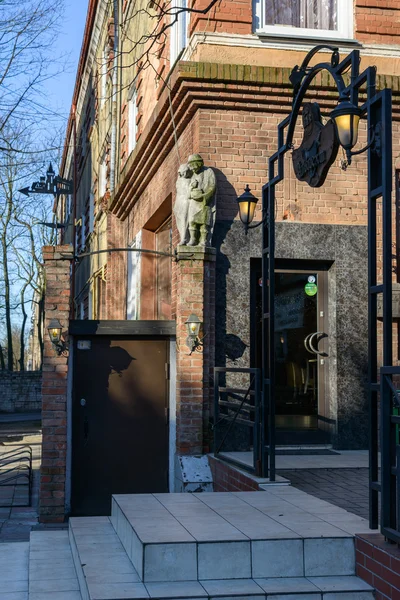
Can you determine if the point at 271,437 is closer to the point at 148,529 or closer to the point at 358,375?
the point at 148,529

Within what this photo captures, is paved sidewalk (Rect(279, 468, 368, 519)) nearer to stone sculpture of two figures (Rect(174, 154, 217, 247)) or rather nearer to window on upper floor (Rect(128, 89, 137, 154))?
stone sculpture of two figures (Rect(174, 154, 217, 247))

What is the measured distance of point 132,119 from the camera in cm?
1678

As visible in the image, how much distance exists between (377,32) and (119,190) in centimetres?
659

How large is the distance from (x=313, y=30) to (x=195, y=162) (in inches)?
108

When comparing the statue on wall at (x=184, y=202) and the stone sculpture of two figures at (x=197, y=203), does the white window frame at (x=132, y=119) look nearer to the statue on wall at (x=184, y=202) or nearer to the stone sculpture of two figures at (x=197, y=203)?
the statue on wall at (x=184, y=202)

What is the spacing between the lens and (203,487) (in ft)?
30.8

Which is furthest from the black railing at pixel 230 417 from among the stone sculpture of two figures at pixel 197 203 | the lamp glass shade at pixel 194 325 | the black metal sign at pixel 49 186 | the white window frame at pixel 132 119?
the black metal sign at pixel 49 186

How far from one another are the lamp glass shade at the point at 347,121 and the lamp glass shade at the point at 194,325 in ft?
13.5

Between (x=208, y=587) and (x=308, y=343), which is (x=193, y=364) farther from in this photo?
(x=208, y=587)

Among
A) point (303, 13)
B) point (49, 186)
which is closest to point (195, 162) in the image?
point (303, 13)

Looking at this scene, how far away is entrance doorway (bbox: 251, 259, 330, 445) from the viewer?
1038 cm

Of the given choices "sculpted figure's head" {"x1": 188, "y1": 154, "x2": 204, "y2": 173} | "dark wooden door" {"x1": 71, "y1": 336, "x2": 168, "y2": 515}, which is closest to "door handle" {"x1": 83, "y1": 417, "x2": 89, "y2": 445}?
"dark wooden door" {"x1": 71, "y1": 336, "x2": 168, "y2": 515}

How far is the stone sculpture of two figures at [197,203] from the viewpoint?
32.1 feet

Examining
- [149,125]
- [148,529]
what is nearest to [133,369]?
[149,125]
